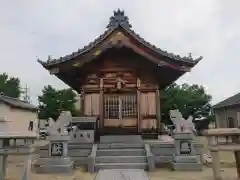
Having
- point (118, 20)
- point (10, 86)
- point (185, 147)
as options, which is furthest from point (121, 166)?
point (10, 86)

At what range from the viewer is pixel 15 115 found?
27.5 meters

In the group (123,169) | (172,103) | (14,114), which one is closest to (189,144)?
(123,169)

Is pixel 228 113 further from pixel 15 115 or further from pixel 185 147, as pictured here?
pixel 185 147

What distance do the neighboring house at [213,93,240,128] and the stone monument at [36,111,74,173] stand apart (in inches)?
975

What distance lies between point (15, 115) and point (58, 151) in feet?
63.7

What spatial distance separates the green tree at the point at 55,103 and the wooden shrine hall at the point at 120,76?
28.7 metres

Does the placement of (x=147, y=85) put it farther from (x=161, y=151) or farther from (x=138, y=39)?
(x=161, y=151)

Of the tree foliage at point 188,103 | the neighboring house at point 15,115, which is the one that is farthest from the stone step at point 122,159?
the tree foliage at point 188,103

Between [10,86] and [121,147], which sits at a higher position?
[10,86]

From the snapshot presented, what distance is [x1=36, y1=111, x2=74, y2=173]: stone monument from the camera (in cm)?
966

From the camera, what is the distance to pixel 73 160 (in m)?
10.9

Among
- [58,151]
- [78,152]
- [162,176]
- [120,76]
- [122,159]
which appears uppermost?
[120,76]

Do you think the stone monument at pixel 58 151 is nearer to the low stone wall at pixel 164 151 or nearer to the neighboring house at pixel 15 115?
the low stone wall at pixel 164 151

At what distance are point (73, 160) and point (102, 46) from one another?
5.49m
